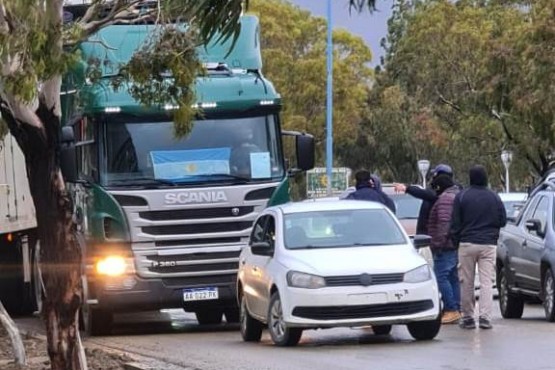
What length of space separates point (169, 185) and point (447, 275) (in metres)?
3.80

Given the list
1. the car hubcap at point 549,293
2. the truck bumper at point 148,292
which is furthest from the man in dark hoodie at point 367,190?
the car hubcap at point 549,293

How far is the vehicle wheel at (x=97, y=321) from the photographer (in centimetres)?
1642

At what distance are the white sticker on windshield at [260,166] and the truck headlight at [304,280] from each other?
2.99 metres

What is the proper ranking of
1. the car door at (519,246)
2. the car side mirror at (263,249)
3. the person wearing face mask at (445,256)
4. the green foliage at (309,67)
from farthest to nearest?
the green foliage at (309,67)
the car door at (519,246)
the person wearing face mask at (445,256)
the car side mirror at (263,249)

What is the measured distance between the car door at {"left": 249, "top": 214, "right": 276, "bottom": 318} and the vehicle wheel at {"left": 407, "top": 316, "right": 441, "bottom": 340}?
66.0 inches

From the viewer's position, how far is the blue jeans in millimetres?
16141

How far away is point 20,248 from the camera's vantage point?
2072 cm

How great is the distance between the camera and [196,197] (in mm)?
16109

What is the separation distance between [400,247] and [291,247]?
1.25 metres

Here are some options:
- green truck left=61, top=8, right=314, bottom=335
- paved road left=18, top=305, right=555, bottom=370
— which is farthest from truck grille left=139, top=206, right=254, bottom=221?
paved road left=18, top=305, right=555, bottom=370

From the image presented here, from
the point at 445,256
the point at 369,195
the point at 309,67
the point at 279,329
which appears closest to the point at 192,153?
the point at 369,195

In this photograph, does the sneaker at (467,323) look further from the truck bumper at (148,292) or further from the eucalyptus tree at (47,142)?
the eucalyptus tree at (47,142)

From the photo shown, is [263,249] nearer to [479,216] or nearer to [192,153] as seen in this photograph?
[192,153]

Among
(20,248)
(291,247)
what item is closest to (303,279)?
(291,247)
